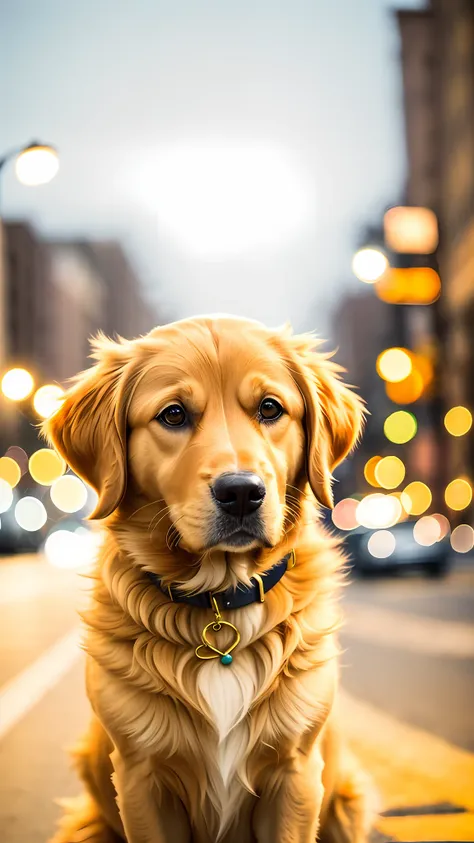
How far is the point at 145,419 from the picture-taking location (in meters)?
3.54

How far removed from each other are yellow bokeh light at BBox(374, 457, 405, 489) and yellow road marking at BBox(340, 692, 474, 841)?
54.3m

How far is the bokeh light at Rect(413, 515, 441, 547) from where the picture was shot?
20.4 metres

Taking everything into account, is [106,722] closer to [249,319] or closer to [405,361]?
[249,319]

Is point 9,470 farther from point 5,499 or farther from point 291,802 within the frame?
point 291,802

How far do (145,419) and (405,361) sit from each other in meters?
24.7

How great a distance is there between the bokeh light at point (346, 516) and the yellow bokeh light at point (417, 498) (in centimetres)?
2664

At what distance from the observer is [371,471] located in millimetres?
70750

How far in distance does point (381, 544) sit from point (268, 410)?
57.6 ft

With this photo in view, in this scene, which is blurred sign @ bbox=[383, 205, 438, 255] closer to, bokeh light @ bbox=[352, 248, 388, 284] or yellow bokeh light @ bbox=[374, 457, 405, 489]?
bokeh light @ bbox=[352, 248, 388, 284]

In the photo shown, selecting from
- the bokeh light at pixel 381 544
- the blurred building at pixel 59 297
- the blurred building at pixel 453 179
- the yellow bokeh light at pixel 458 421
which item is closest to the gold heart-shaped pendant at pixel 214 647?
the bokeh light at pixel 381 544

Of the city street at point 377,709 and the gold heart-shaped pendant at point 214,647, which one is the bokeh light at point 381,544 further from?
the gold heart-shaped pendant at point 214,647

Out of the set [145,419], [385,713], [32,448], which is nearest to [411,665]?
[385,713]

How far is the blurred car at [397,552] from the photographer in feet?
67.1

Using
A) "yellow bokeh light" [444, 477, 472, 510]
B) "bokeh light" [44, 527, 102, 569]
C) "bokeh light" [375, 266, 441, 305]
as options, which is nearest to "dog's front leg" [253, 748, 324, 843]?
"bokeh light" [44, 527, 102, 569]
